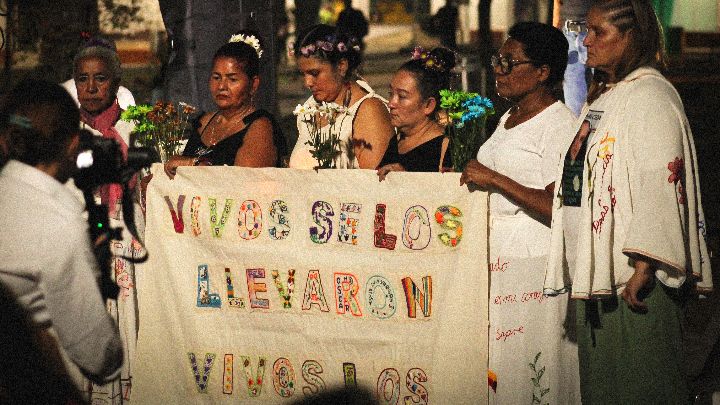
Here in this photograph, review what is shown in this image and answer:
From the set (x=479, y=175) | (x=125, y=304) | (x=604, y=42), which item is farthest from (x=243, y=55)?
(x=604, y=42)

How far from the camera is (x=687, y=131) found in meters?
4.52

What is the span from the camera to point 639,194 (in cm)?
448

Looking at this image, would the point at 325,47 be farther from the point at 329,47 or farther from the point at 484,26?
the point at 484,26

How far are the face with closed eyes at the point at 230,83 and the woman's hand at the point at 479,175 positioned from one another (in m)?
1.47

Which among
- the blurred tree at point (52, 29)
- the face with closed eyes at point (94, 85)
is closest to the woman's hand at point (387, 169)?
the face with closed eyes at point (94, 85)

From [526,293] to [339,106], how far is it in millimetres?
1438

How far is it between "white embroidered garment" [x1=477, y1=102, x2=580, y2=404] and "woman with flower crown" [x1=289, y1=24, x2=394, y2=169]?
79 cm

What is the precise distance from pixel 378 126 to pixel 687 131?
1.96 meters

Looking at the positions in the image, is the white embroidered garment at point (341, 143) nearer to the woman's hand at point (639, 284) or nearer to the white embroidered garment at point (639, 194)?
the white embroidered garment at point (639, 194)

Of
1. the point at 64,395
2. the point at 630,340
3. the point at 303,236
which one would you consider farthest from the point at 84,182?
the point at 630,340

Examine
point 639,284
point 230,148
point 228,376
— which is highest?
point 230,148

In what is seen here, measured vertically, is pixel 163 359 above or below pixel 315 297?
below

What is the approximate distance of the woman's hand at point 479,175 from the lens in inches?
208

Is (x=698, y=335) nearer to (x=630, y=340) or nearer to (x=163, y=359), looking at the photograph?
(x=630, y=340)
